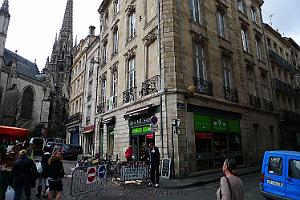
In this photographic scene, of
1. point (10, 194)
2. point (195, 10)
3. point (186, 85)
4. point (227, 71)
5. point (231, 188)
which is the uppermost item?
point (195, 10)

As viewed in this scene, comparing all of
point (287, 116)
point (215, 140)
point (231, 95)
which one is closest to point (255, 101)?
point (231, 95)

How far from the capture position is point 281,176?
645cm

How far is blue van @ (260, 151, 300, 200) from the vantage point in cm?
611

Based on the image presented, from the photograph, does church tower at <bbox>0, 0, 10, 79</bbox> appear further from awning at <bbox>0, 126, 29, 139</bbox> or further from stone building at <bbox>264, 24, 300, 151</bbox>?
stone building at <bbox>264, 24, 300, 151</bbox>

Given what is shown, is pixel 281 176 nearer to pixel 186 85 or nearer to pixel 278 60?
pixel 186 85

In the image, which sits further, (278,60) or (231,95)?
(278,60)

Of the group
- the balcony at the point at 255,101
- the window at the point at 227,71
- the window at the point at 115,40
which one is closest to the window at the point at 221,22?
the window at the point at 227,71

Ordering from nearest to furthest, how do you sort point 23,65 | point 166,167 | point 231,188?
1. point 231,188
2. point 166,167
3. point 23,65

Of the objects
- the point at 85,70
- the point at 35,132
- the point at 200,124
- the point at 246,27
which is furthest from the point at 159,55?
the point at 35,132

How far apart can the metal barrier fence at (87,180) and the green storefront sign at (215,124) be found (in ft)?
18.0

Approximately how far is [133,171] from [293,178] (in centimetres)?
533

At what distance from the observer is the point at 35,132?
162 ft

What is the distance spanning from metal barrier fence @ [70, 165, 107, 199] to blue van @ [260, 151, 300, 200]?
522cm

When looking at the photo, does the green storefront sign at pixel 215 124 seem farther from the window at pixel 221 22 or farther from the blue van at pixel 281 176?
the window at pixel 221 22
